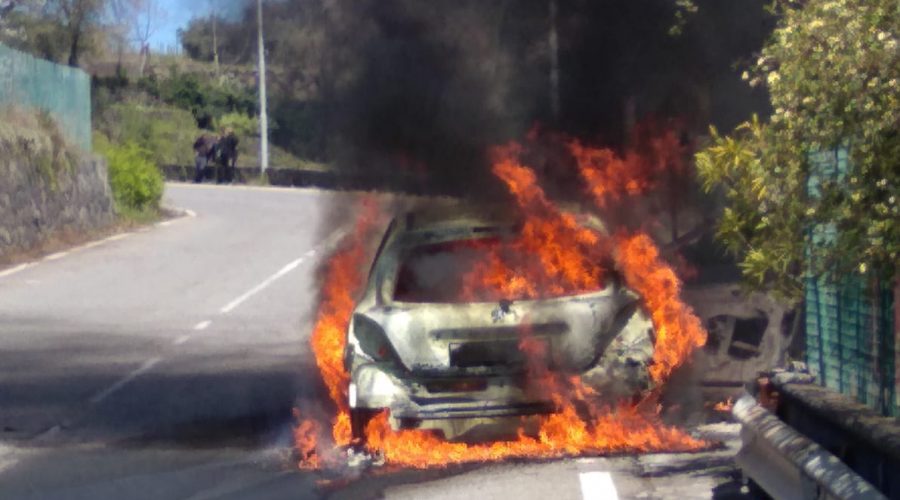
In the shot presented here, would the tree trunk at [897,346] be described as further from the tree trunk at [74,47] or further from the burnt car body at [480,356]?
the tree trunk at [74,47]

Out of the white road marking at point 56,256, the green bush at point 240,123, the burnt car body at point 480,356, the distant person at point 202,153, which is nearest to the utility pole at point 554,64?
the burnt car body at point 480,356

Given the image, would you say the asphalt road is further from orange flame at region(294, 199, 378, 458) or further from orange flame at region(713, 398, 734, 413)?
orange flame at region(713, 398, 734, 413)

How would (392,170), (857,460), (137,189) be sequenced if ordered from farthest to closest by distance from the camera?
(137,189) < (392,170) < (857,460)

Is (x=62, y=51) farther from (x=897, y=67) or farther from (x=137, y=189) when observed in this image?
(x=897, y=67)

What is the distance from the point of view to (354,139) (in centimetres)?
1256

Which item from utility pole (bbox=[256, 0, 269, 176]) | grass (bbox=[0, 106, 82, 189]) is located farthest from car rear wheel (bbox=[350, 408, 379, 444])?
grass (bbox=[0, 106, 82, 189])

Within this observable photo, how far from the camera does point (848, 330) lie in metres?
7.64

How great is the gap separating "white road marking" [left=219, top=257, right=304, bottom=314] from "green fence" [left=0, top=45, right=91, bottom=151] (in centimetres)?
581

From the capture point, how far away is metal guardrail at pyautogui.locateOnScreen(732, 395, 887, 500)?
607cm

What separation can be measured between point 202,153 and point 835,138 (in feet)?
122

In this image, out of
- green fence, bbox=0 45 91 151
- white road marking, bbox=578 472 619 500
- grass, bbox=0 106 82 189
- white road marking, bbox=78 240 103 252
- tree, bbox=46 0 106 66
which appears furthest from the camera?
tree, bbox=46 0 106 66

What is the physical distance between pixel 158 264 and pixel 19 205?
2.52 meters

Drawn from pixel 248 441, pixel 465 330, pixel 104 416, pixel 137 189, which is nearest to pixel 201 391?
pixel 104 416

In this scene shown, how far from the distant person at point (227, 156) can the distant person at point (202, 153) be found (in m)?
0.26
